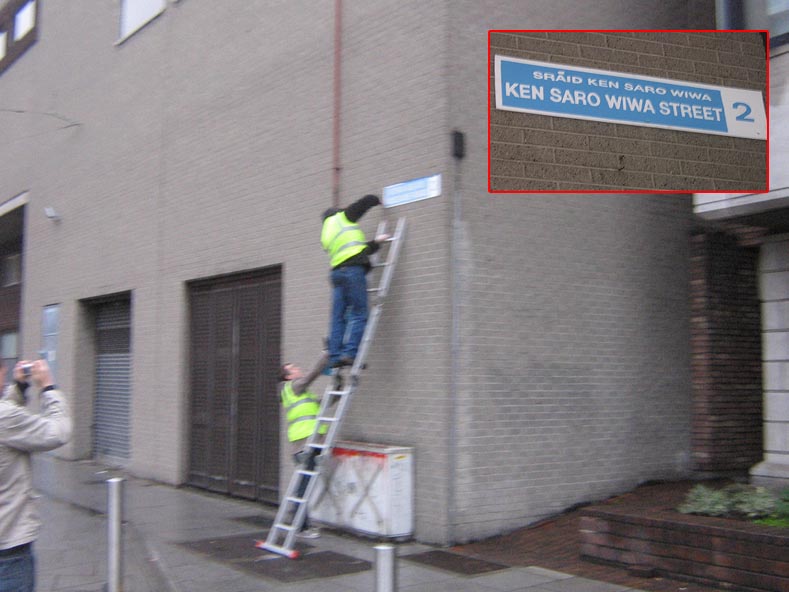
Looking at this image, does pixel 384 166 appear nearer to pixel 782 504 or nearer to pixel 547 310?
pixel 547 310

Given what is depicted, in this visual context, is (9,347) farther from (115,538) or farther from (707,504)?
(707,504)

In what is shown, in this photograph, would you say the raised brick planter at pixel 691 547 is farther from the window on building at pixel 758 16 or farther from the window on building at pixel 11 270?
the window on building at pixel 11 270

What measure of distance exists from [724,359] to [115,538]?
6935 mm

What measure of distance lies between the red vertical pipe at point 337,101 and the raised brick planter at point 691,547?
4.49 metres

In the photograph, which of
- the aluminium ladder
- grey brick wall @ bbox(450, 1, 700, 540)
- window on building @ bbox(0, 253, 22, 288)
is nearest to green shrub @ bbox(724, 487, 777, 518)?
grey brick wall @ bbox(450, 1, 700, 540)

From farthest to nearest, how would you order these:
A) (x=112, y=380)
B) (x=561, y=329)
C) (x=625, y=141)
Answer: (x=112, y=380) < (x=561, y=329) < (x=625, y=141)

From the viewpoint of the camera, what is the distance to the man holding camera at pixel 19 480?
468 cm

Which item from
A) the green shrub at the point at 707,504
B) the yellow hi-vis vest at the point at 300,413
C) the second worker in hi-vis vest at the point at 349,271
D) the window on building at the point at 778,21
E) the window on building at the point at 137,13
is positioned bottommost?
the green shrub at the point at 707,504

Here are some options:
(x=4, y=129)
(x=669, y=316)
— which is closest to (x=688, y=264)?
(x=669, y=316)

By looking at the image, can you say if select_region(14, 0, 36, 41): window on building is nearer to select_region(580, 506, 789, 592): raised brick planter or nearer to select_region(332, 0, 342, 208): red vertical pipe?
select_region(332, 0, 342, 208): red vertical pipe

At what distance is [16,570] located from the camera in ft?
15.5

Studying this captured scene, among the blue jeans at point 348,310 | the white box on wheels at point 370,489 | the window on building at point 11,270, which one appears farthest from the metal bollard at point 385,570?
the window on building at point 11,270

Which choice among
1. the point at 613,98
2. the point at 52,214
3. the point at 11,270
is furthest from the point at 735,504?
the point at 11,270

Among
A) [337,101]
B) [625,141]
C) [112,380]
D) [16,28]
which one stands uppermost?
[16,28]
